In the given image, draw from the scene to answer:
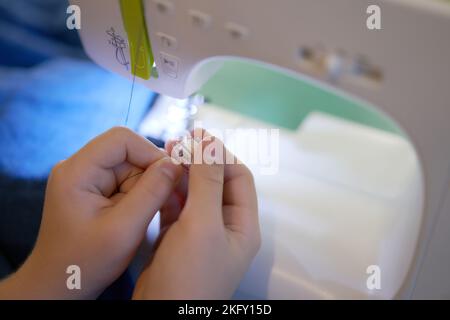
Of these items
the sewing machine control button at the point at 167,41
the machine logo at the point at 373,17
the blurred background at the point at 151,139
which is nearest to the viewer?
the machine logo at the point at 373,17

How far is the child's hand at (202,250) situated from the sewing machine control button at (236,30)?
0.36 feet

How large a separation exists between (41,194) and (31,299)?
24 cm

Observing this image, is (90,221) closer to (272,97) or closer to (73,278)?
(73,278)

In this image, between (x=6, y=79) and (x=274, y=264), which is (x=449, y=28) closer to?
(x=274, y=264)

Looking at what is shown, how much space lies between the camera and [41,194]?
664 mm

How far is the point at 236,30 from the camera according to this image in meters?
0.42

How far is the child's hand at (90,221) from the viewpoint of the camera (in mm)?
429

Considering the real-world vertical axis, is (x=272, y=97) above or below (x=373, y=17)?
below

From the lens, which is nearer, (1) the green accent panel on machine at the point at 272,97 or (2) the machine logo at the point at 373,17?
(2) the machine logo at the point at 373,17

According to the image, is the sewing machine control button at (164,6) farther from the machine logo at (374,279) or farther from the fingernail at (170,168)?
the machine logo at (374,279)

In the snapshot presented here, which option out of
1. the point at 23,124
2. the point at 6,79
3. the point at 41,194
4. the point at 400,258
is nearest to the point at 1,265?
the point at 41,194

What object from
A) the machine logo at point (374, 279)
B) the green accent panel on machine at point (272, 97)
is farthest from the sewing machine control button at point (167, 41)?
the green accent panel on machine at point (272, 97)

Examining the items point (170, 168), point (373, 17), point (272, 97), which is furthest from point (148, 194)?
point (272, 97)

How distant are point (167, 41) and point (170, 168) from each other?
0.12 m
